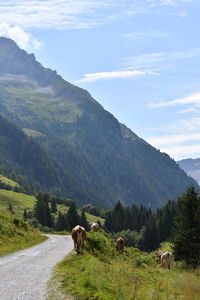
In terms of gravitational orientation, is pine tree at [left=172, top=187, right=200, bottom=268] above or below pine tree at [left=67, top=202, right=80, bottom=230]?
above

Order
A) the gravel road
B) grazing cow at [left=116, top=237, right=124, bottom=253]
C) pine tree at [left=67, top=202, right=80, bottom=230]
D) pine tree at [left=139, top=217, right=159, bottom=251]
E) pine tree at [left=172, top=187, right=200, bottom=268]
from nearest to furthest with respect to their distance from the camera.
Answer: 1. the gravel road
2. grazing cow at [left=116, top=237, right=124, bottom=253]
3. pine tree at [left=172, top=187, right=200, bottom=268]
4. pine tree at [left=139, top=217, right=159, bottom=251]
5. pine tree at [left=67, top=202, right=80, bottom=230]

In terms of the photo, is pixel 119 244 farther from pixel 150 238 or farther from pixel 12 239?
pixel 150 238

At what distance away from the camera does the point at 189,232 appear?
161ft

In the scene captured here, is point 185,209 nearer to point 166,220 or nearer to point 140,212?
point 166,220

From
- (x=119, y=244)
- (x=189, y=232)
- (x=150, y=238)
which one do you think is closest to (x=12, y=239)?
(x=119, y=244)

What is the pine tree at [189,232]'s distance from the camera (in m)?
49.0

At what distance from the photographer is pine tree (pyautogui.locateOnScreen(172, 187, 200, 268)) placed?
161ft

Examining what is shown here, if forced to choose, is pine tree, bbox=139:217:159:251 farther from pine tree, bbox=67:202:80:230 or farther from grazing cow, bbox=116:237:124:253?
grazing cow, bbox=116:237:124:253

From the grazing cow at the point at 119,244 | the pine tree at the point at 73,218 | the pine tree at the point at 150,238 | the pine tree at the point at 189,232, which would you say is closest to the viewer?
the grazing cow at the point at 119,244

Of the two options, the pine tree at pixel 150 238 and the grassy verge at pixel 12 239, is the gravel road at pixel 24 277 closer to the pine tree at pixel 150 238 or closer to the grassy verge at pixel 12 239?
the grassy verge at pixel 12 239

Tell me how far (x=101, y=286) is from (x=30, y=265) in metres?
10.6

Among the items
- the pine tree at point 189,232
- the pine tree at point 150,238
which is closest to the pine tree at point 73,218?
the pine tree at point 150,238

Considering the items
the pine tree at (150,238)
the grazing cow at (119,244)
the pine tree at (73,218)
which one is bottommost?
the pine tree at (150,238)

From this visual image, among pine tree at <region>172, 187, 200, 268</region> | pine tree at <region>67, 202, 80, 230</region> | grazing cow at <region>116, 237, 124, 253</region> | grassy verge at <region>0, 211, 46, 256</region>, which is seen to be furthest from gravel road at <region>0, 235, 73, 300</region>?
pine tree at <region>67, 202, 80, 230</region>
